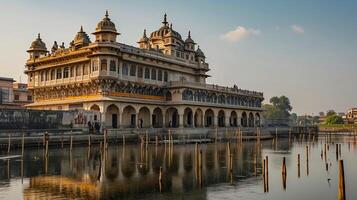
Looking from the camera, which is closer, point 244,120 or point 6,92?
point 6,92

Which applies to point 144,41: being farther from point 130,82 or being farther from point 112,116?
point 112,116

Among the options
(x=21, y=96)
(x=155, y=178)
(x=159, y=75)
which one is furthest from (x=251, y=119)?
(x=155, y=178)

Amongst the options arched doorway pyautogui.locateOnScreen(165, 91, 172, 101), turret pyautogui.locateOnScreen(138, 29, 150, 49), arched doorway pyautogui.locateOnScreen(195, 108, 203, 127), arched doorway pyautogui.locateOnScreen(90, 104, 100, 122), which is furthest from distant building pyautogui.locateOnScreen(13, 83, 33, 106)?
arched doorway pyautogui.locateOnScreen(195, 108, 203, 127)

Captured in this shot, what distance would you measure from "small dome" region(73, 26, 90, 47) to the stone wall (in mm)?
15774

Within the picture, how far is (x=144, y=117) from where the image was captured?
2616 inches

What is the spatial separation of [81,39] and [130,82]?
11837 millimetres

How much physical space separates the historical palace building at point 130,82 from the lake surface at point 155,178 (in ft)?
67.2

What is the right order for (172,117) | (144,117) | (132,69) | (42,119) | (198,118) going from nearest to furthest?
(42,119), (132,69), (144,117), (172,117), (198,118)

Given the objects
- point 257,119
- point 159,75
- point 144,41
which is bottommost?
point 257,119

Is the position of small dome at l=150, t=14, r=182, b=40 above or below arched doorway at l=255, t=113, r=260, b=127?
above

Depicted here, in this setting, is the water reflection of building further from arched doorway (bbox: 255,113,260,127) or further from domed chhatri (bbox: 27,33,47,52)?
arched doorway (bbox: 255,113,260,127)

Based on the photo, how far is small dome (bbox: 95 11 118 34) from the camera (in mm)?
57719

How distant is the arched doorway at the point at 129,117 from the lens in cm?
6222

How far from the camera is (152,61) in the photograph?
218ft
